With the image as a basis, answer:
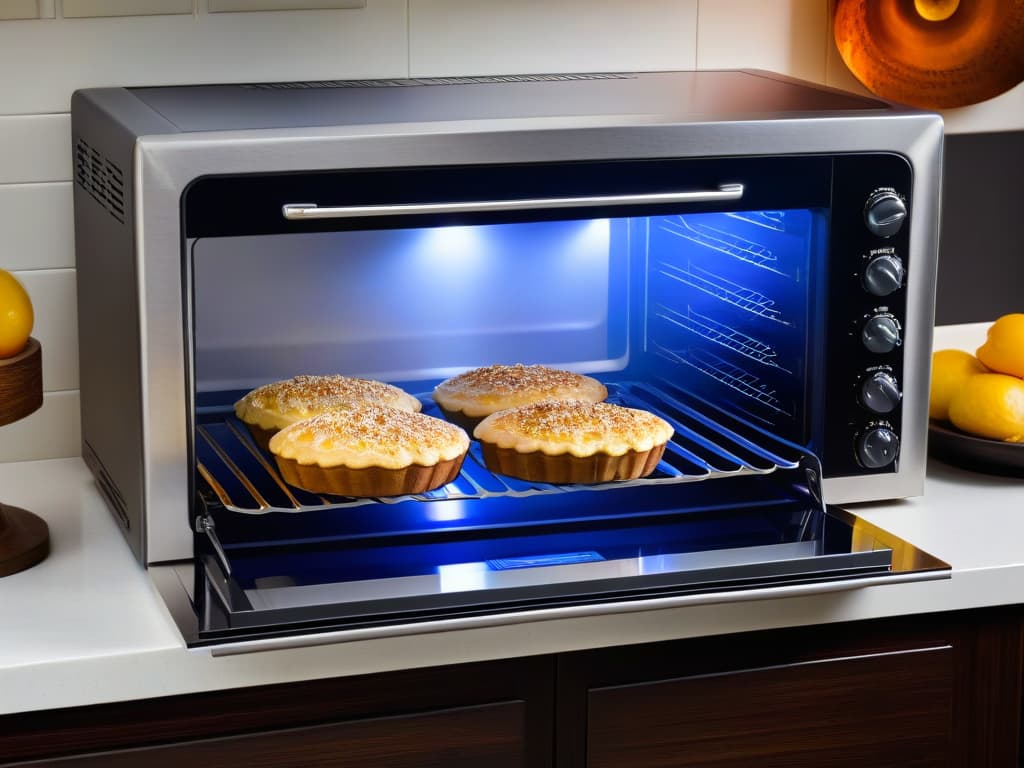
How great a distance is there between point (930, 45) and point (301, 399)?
3.01ft

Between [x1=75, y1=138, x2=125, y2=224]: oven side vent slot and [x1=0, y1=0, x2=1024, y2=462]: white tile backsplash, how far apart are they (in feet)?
0.26

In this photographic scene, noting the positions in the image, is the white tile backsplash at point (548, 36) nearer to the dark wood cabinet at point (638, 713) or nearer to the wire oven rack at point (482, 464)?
the wire oven rack at point (482, 464)

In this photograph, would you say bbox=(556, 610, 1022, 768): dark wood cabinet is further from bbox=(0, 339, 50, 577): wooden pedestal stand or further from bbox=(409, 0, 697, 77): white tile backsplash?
bbox=(409, 0, 697, 77): white tile backsplash

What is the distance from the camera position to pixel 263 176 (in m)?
1.19

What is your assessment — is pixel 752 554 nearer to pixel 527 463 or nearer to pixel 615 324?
pixel 527 463

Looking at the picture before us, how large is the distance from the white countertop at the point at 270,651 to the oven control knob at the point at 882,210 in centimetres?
30

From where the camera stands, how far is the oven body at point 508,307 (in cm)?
119

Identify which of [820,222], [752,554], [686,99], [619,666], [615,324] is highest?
[686,99]

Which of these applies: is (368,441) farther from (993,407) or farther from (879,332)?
(993,407)

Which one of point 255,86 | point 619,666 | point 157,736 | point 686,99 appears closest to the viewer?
point 157,736

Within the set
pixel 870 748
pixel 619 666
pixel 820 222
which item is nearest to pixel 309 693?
pixel 619 666

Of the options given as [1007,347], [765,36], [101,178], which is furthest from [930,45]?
[101,178]

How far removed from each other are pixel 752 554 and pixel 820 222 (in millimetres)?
336

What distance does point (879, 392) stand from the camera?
1.38 m
